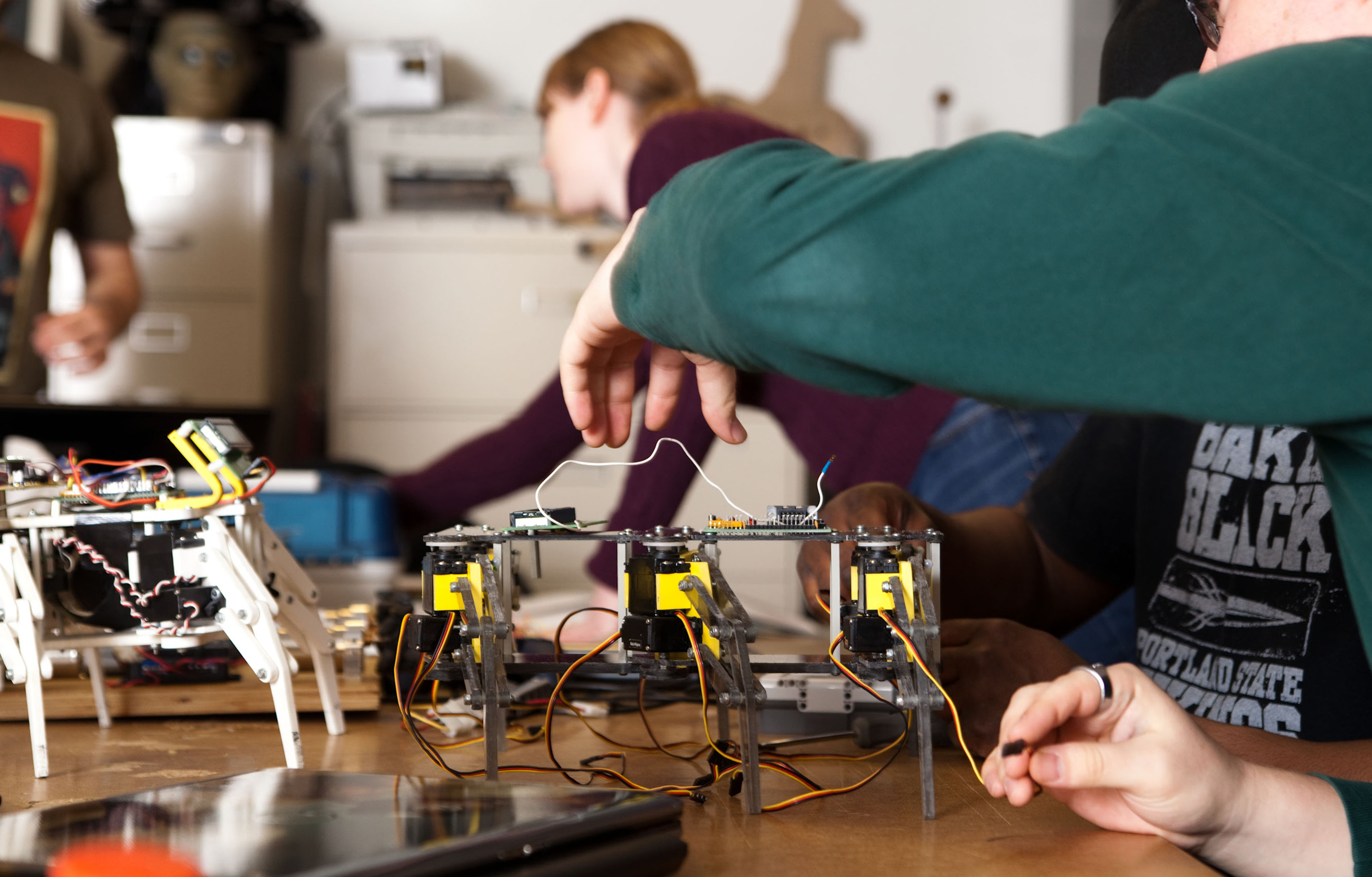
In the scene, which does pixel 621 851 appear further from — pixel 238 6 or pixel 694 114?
pixel 238 6

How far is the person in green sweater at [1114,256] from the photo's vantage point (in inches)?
16.4

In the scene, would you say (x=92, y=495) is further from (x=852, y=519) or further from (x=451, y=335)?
(x=451, y=335)

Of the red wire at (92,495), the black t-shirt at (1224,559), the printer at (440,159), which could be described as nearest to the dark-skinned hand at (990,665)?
the black t-shirt at (1224,559)

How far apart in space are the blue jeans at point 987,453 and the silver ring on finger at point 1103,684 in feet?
2.64

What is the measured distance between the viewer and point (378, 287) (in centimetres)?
318

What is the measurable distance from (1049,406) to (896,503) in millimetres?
472

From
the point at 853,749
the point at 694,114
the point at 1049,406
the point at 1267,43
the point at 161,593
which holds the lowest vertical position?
the point at 853,749

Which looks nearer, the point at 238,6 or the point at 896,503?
the point at 896,503

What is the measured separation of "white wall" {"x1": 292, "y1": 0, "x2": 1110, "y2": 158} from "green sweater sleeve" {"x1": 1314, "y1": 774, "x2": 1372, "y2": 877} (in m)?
3.23

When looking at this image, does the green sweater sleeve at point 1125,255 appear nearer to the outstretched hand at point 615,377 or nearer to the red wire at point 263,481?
the outstretched hand at point 615,377

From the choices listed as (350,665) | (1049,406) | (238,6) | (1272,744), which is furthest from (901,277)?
(238,6)

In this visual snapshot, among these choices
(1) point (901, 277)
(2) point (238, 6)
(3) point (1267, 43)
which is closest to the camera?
(1) point (901, 277)

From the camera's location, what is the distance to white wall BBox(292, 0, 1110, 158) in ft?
11.8

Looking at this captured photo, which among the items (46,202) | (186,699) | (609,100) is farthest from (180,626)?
(46,202)
